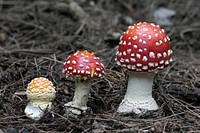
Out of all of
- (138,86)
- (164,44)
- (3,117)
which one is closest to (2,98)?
(3,117)

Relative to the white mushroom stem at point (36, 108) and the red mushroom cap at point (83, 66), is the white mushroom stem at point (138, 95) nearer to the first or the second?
the red mushroom cap at point (83, 66)

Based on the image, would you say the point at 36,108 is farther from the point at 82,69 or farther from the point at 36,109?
the point at 82,69

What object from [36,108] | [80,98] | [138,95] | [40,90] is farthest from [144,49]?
[36,108]

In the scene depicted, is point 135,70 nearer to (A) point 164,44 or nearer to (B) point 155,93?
(A) point 164,44

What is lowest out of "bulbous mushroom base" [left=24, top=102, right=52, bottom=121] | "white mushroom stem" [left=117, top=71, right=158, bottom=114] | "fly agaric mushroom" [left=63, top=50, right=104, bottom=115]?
"bulbous mushroom base" [left=24, top=102, right=52, bottom=121]

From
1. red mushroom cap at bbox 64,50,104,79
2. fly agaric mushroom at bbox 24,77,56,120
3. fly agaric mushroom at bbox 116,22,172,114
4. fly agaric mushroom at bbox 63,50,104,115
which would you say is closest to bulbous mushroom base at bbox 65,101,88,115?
fly agaric mushroom at bbox 63,50,104,115

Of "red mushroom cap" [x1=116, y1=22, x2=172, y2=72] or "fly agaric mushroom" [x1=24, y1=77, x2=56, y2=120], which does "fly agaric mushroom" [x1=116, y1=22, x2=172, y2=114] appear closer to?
"red mushroom cap" [x1=116, y1=22, x2=172, y2=72]
